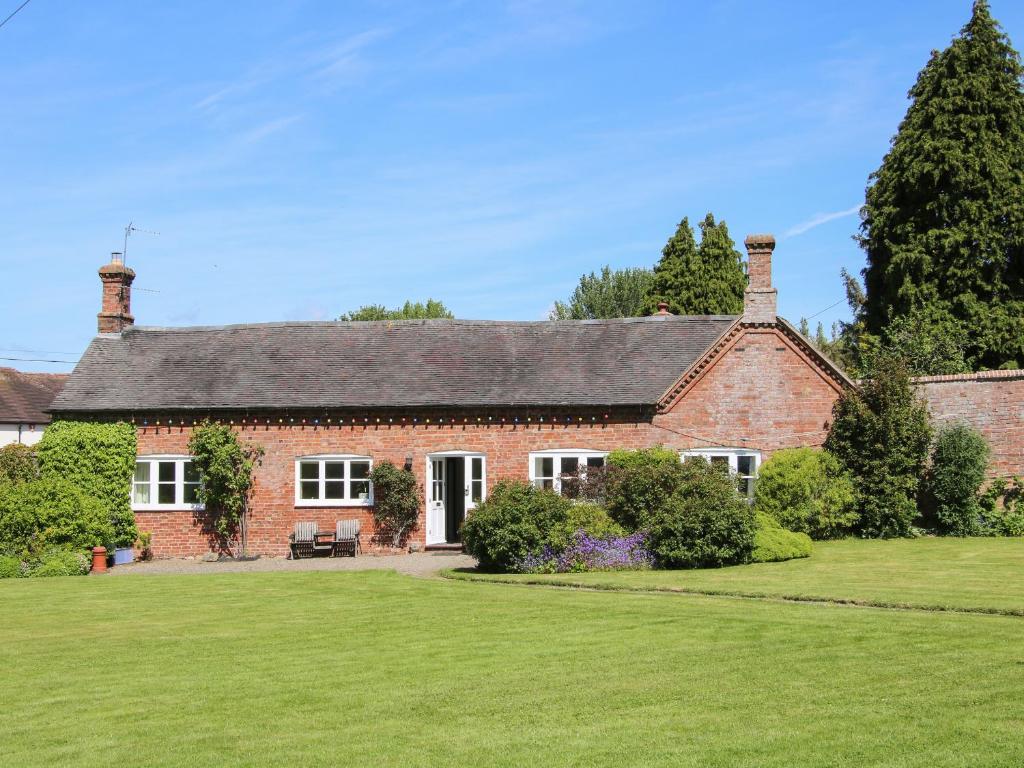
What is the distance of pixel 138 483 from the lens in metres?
27.7

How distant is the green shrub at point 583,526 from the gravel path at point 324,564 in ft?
8.29

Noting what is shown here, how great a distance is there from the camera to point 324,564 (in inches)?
963

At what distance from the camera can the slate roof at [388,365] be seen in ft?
88.9

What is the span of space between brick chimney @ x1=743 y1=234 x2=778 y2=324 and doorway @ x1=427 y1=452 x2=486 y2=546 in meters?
7.60

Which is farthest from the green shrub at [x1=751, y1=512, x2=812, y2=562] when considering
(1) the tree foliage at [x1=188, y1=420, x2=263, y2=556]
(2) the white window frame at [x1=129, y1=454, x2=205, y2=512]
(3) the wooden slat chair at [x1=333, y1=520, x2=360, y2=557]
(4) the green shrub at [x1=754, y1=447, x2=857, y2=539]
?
(2) the white window frame at [x1=129, y1=454, x2=205, y2=512]

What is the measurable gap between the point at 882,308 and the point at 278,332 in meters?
22.4

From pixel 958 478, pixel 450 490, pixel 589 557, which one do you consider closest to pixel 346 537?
pixel 450 490

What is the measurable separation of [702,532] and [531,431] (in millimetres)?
6824

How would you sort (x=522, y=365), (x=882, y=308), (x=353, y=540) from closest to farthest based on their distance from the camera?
(x=353, y=540) < (x=522, y=365) < (x=882, y=308)

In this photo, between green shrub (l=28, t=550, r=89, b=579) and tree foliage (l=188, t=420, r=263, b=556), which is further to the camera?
tree foliage (l=188, t=420, r=263, b=556)

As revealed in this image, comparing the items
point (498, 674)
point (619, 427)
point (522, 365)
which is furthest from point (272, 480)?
point (498, 674)

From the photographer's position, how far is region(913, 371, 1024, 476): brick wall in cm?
2598

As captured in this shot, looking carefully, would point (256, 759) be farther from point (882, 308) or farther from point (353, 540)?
point (882, 308)

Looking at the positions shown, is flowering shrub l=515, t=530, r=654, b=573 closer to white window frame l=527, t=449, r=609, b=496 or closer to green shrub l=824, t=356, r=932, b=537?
white window frame l=527, t=449, r=609, b=496
